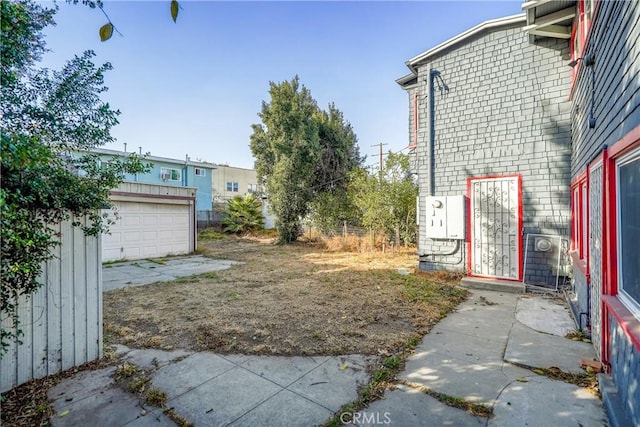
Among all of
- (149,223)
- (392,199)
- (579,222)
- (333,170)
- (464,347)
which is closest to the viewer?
(464,347)

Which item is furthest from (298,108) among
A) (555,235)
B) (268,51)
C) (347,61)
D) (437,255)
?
(555,235)

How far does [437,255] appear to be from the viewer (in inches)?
277

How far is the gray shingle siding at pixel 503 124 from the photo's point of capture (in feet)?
18.7

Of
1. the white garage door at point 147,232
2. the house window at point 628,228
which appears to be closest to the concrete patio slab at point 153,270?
the white garage door at point 147,232

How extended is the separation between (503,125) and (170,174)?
62.1ft

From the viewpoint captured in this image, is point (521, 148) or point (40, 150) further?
point (521, 148)

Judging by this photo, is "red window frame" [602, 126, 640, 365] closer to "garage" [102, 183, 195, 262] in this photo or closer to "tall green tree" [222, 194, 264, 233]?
"garage" [102, 183, 195, 262]

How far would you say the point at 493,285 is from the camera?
593cm

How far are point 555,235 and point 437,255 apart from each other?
86.8 inches

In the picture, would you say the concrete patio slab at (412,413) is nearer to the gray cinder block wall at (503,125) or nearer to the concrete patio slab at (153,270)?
the gray cinder block wall at (503,125)

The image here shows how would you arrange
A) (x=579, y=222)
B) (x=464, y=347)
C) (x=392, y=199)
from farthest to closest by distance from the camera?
1. (x=392, y=199)
2. (x=579, y=222)
3. (x=464, y=347)

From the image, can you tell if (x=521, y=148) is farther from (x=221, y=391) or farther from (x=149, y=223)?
(x=149, y=223)

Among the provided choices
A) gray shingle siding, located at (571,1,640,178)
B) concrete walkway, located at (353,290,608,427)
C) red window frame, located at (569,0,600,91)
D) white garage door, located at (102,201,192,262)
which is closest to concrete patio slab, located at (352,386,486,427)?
concrete walkway, located at (353,290,608,427)

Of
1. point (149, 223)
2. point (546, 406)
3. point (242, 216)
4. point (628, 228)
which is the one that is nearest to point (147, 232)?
point (149, 223)
